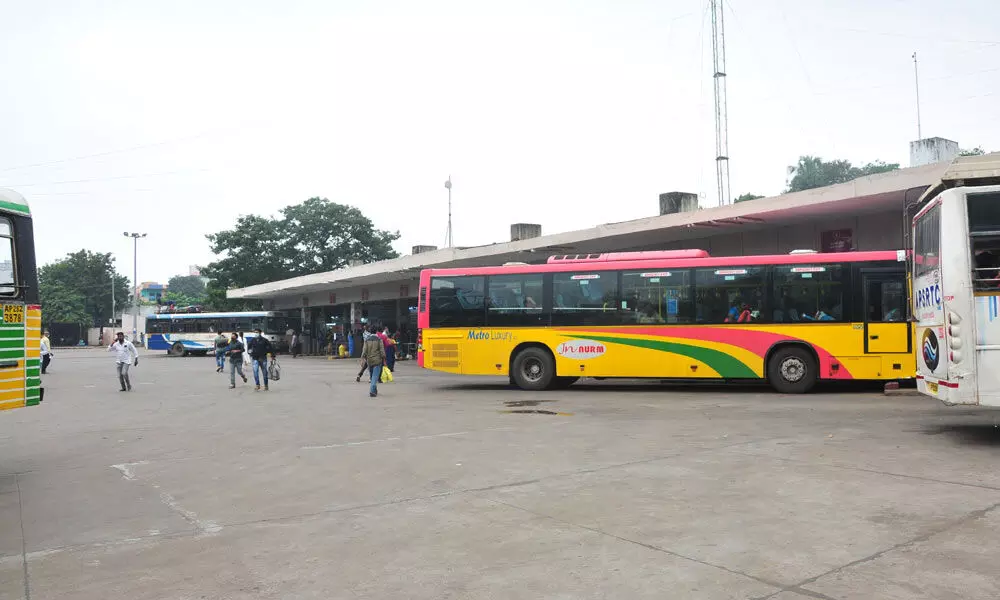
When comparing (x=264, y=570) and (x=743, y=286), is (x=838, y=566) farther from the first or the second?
(x=743, y=286)

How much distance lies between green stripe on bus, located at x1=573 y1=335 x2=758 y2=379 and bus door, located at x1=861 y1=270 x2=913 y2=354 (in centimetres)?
252

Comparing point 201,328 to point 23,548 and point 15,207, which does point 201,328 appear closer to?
point 15,207

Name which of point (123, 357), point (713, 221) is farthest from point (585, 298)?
point (123, 357)

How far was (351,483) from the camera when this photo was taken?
7.82m

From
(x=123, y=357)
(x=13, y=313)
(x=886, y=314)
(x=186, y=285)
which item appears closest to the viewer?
(x=13, y=313)

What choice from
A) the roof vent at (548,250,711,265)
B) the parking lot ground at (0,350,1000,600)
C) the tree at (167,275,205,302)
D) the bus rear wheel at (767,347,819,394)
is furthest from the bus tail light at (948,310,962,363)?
the tree at (167,275,205,302)

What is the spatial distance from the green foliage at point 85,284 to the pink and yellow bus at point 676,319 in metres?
83.8

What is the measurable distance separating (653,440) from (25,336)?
773 cm

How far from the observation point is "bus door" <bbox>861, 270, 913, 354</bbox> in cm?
1597

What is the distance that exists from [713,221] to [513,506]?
16.5m

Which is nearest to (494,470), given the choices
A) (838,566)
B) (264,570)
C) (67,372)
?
(264,570)

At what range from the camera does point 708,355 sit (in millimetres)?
17250

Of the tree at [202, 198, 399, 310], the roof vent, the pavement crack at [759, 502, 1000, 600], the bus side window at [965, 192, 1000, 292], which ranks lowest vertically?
the pavement crack at [759, 502, 1000, 600]

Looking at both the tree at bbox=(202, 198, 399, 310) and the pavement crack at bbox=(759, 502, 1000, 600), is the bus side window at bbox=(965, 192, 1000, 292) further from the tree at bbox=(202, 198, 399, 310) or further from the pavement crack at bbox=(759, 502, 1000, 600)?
the tree at bbox=(202, 198, 399, 310)
